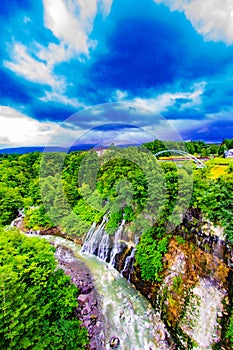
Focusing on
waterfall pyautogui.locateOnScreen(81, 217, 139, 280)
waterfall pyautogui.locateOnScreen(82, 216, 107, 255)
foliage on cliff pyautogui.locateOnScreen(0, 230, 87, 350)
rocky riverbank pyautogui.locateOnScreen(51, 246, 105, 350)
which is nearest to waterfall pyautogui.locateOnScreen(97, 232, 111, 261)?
waterfall pyautogui.locateOnScreen(81, 217, 139, 280)

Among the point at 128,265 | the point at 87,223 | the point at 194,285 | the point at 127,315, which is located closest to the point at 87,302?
the point at 127,315

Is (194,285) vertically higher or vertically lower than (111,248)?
higher

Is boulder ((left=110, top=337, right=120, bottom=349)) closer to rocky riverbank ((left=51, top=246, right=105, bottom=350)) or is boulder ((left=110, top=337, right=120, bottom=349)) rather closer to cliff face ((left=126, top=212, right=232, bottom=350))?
rocky riverbank ((left=51, top=246, right=105, bottom=350))

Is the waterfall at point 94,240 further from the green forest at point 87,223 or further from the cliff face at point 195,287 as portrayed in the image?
the cliff face at point 195,287

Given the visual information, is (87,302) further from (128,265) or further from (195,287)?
(195,287)

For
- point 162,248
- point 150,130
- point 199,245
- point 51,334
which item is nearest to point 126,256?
point 162,248

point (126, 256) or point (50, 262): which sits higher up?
point (50, 262)

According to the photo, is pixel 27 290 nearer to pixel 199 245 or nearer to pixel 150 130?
pixel 199 245
